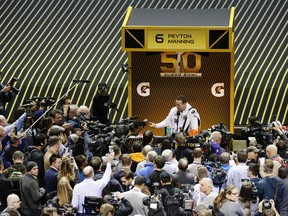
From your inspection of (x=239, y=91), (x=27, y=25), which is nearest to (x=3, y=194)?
(x=239, y=91)

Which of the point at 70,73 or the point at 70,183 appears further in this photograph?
the point at 70,73

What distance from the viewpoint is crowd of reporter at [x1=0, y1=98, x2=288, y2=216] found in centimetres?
1892

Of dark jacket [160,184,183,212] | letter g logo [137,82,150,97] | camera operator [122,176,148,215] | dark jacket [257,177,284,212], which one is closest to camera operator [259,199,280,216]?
dark jacket [257,177,284,212]

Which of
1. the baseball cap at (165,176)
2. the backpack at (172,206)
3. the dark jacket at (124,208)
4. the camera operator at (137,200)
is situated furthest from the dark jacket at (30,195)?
the backpack at (172,206)

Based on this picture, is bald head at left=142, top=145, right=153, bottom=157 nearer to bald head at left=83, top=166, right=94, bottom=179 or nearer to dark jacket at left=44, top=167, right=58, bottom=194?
dark jacket at left=44, top=167, right=58, bottom=194

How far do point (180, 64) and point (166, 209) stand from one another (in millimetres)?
9010

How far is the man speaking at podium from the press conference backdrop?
3934mm

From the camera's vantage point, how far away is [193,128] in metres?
26.1

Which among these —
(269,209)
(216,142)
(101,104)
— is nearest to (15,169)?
(269,209)

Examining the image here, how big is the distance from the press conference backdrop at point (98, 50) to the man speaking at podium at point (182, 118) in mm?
3934

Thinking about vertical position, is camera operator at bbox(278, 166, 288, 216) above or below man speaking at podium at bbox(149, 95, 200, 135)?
below

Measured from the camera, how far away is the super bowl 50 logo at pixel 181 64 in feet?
92.2

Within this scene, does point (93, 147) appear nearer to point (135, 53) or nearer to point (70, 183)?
point (70, 183)

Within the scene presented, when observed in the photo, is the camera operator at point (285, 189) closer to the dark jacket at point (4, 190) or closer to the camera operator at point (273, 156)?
the camera operator at point (273, 156)
